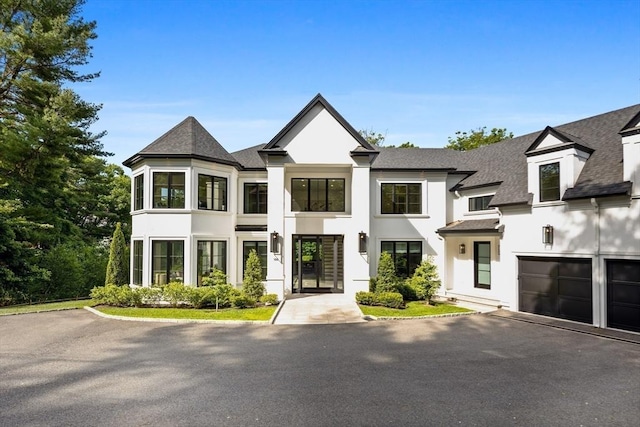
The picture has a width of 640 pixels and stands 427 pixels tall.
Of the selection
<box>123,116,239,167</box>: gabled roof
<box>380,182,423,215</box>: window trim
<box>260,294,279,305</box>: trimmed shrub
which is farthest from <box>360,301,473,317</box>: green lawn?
<box>123,116,239,167</box>: gabled roof

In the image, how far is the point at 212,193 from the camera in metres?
18.0

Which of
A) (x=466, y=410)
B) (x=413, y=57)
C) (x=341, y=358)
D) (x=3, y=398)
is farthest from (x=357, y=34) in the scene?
(x=3, y=398)

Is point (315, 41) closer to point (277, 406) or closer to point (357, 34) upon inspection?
point (357, 34)

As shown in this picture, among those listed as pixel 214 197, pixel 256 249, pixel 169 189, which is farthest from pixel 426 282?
pixel 169 189

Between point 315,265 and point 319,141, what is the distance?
6227mm

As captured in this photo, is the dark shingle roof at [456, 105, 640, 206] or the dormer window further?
the dormer window

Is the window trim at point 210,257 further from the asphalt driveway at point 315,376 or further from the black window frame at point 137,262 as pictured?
the asphalt driveway at point 315,376

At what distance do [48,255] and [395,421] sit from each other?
21548mm

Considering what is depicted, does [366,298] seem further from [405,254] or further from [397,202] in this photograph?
[397,202]

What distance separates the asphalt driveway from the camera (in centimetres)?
605

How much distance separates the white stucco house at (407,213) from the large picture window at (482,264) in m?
0.07

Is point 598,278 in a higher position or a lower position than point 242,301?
higher

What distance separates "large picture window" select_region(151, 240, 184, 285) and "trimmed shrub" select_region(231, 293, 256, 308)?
3305 mm

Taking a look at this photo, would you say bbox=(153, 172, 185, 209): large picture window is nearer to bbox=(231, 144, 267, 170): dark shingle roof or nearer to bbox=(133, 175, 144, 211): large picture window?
bbox=(133, 175, 144, 211): large picture window
